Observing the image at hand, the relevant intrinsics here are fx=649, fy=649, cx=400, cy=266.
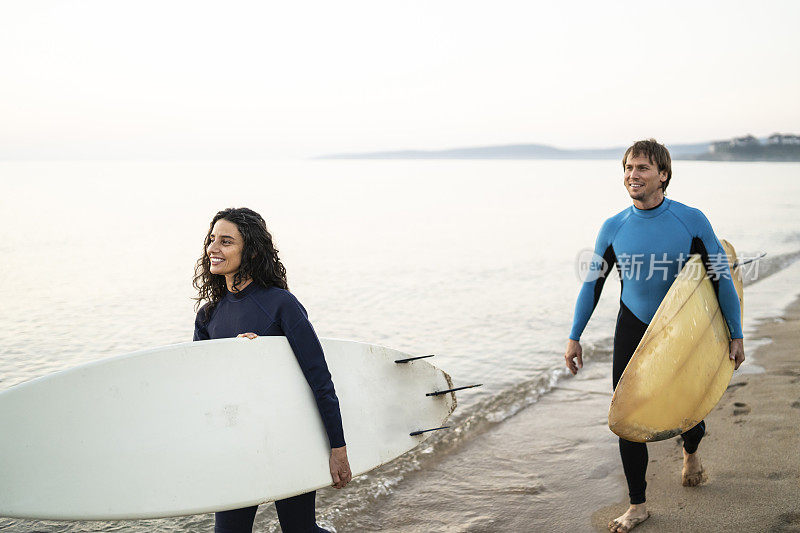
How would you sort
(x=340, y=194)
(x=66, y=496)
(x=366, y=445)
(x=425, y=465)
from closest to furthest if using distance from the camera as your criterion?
(x=66, y=496) → (x=366, y=445) → (x=425, y=465) → (x=340, y=194)

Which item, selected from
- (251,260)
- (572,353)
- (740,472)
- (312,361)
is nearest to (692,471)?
(740,472)

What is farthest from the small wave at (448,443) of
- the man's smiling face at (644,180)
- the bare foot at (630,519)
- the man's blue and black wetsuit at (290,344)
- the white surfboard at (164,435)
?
the man's smiling face at (644,180)

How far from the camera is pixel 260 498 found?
230cm

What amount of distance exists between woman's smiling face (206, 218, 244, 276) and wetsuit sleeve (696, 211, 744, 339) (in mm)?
2047

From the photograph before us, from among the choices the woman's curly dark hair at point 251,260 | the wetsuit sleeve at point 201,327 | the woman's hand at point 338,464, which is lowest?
the woman's hand at point 338,464

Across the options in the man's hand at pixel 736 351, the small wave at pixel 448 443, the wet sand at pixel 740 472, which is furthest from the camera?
the small wave at pixel 448 443

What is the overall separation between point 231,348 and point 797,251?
613 inches

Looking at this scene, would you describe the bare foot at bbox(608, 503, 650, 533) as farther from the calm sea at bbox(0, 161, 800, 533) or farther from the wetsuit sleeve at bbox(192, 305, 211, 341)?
the wetsuit sleeve at bbox(192, 305, 211, 341)

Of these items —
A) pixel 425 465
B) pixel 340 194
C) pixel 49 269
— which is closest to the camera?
pixel 425 465

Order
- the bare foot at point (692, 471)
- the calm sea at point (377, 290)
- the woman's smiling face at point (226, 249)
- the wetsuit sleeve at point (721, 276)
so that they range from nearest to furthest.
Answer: the woman's smiling face at point (226, 249), the wetsuit sleeve at point (721, 276), the bare foot at point (692, 471), the calm sea at point (377, 290)

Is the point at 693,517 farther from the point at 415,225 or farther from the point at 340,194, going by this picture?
the point at 340,194

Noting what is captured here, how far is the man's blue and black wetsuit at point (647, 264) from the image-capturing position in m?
2.98

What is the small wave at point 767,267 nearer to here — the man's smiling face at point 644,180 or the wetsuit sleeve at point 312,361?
the man's smiling face at point 644,180

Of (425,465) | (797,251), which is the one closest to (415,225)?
(797,251)
